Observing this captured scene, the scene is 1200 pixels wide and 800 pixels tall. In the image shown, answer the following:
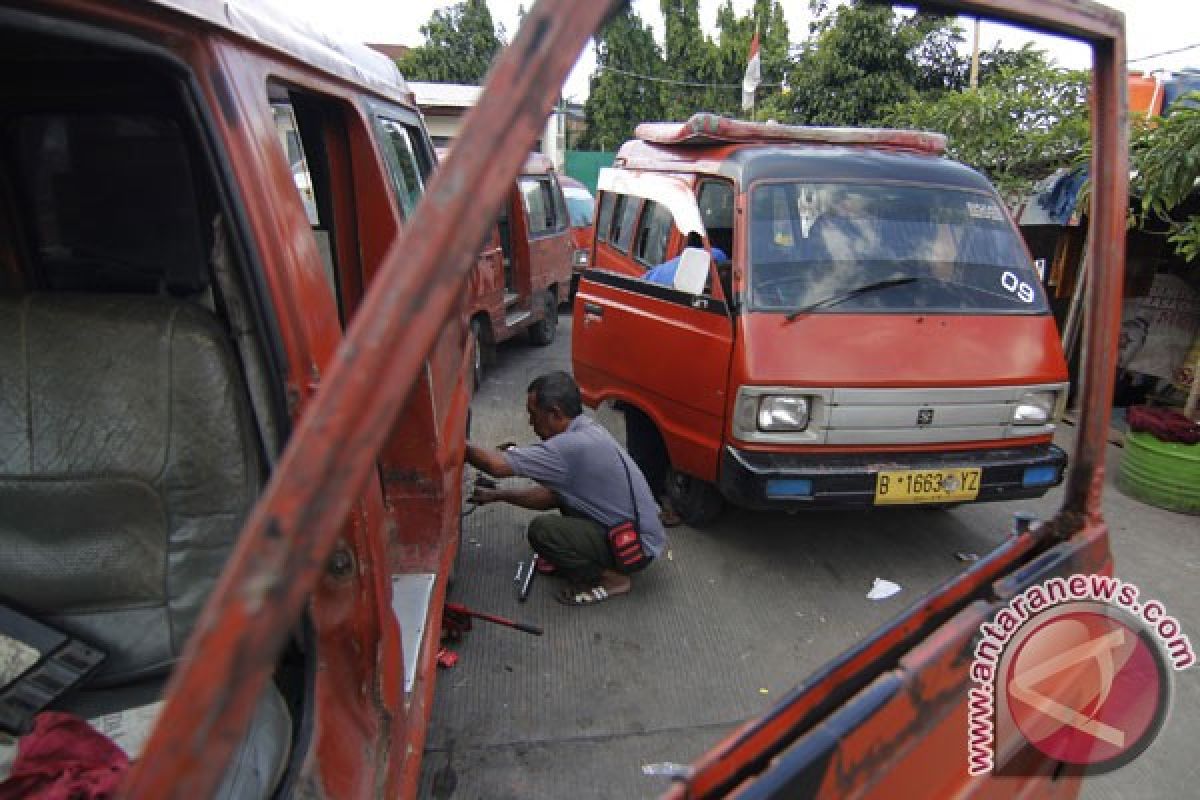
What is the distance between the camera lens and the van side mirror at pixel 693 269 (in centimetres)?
339

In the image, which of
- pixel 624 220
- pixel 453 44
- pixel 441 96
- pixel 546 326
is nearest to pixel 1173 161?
pixel 624 220

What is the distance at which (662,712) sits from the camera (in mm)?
2711

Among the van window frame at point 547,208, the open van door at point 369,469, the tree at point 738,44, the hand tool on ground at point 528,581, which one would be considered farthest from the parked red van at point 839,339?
the tree at point 738,44

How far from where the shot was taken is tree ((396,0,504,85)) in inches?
1012

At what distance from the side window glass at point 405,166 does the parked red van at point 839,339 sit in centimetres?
127

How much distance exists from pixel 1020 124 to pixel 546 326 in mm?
5361

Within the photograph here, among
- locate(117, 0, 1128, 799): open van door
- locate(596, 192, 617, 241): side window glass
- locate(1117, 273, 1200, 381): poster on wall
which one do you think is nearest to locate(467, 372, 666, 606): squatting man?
locate(117, 0, 1128, 799): open van door

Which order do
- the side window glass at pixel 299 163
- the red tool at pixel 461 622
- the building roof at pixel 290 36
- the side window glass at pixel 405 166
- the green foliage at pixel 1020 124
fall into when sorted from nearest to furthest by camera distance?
the building roof at pixel 290 36 → the side window glass at pixel 299 163 → the side window glass at pixel 405 166 → the red tool at pixel 461 622 → the green foliage at pixel 1020 124

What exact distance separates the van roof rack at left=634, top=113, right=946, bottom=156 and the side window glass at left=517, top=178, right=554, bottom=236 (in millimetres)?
3024

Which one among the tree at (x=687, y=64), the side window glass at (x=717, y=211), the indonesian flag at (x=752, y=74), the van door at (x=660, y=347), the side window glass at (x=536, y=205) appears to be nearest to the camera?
the van door at (x=660, y=347)

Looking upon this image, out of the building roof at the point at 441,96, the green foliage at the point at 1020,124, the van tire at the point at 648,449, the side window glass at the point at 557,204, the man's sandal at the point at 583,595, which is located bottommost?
the man's sandal at the point at 583,595

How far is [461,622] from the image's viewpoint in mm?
2992

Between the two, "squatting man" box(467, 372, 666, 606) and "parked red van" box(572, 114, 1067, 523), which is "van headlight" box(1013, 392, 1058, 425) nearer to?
"parked red van" box(572, 114, 1067, 523)

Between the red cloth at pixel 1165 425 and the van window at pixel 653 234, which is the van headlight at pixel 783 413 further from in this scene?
the red cloth at pixel 1165 425
